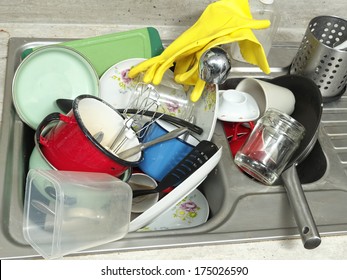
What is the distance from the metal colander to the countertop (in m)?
0.12

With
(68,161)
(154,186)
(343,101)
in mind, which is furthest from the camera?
(343,101)

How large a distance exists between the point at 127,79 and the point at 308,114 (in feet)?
1.03

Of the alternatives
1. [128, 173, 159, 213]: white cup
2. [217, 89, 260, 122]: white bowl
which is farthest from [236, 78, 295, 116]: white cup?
[128, 173, 159, 213]: white cup

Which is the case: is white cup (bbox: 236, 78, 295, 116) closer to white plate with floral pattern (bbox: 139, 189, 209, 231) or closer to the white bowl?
the white bowl

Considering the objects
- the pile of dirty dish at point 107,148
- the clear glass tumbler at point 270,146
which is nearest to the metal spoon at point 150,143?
the pile of dirty dish at point 107,148

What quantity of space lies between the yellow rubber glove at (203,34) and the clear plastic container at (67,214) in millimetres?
230

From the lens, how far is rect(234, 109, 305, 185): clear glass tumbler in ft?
2.45

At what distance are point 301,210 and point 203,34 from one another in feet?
1.03

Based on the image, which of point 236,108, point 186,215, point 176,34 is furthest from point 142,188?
point 176,34

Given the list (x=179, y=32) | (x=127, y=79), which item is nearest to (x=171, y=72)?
(x=127, y=79)

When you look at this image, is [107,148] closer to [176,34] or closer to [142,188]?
[142,188]

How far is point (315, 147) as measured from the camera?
84 cm

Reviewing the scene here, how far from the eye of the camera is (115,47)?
83cm
